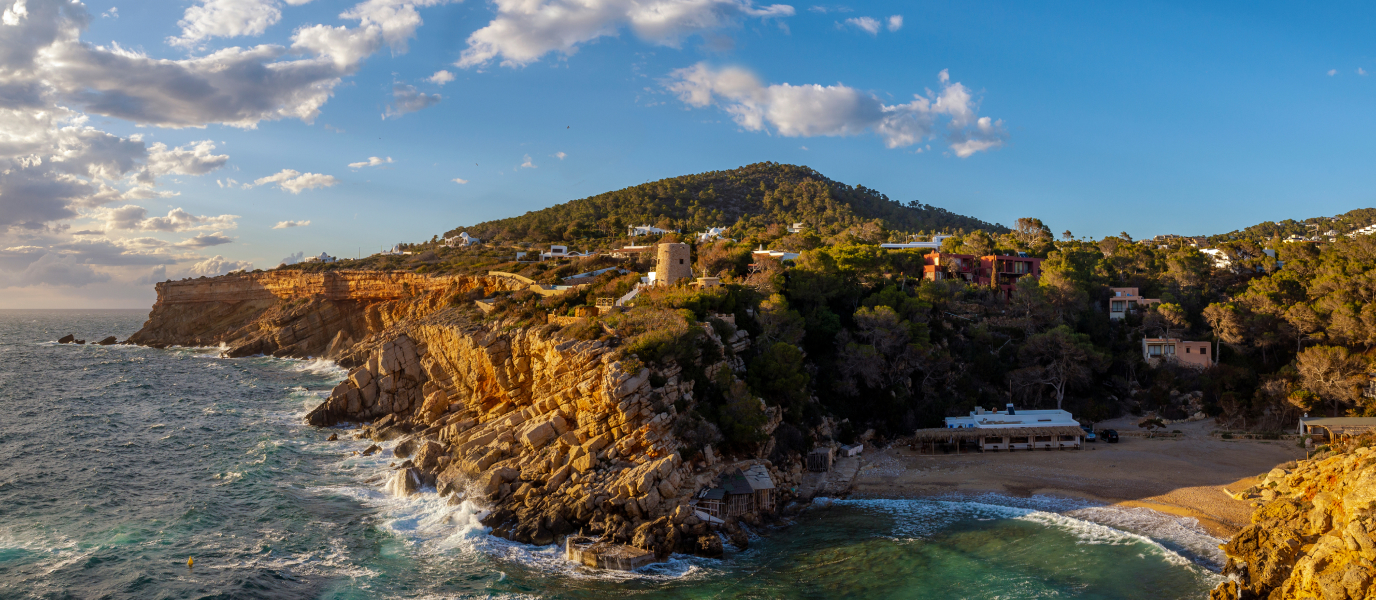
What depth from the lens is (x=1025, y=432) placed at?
32.6 metres

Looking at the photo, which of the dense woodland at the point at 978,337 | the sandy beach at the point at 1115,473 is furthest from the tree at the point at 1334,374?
the sandy beach at the point at 1115,473

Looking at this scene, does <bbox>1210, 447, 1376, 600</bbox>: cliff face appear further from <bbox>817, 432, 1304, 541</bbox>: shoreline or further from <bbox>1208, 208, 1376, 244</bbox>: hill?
<bbox>1208, 208, 1376, 244</bbox>: hill

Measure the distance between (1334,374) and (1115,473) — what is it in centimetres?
1510

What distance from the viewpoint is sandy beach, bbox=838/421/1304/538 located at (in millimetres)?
25188

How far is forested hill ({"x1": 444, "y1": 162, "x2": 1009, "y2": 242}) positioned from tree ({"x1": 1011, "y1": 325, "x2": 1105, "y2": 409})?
4851 cm

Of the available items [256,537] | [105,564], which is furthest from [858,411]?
[105,564]

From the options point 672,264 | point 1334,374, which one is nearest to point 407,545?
point 672,264

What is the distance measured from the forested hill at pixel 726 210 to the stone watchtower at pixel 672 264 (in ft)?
143

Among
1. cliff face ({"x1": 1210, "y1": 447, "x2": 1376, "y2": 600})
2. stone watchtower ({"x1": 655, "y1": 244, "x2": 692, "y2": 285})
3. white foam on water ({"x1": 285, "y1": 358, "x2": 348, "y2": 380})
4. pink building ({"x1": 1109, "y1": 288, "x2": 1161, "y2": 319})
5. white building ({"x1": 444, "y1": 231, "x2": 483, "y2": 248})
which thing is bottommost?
cliff face ({"x1": 1210, "y1": 447, "x2": 1376, "y2": 600})

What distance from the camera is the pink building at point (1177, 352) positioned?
4150cm

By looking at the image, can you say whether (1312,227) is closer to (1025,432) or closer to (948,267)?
(948,267)

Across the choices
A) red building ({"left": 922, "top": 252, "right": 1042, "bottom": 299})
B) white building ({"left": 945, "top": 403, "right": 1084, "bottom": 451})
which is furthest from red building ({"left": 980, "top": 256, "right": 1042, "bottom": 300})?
white building ({"left": 945, "top": 403, "right": 1084, "bottom": 451})

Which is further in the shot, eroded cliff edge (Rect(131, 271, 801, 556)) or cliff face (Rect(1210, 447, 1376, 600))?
eroded cliff edge (Rect(131, 271, 801, 556))

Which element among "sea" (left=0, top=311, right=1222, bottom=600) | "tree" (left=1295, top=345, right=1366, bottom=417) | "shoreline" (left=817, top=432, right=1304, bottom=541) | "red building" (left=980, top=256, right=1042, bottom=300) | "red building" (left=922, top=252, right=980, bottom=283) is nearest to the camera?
"sea" (left=0, top=311, right=1222, bottom=600)
